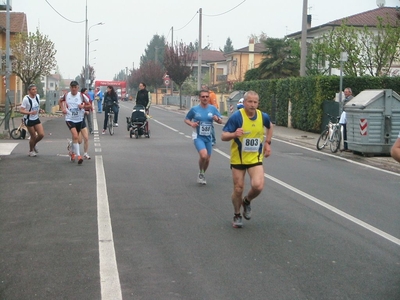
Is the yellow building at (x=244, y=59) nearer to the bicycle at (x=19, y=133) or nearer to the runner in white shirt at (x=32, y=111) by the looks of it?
the bicycle at (x=19, y=133)

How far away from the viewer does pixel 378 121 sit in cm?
1900

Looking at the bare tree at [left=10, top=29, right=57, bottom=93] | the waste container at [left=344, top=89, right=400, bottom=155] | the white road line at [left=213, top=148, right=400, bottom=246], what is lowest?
the white road line at [left=213, top=148, right=400, bottom=246]

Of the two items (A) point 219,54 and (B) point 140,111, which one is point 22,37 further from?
(A) point 219,54

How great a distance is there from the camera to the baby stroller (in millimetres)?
23625

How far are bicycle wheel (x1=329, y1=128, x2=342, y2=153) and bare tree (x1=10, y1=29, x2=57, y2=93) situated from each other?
87.1 feet

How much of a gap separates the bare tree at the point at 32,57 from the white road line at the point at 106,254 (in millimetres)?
33325

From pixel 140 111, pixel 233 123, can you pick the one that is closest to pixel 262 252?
pixel 233 123

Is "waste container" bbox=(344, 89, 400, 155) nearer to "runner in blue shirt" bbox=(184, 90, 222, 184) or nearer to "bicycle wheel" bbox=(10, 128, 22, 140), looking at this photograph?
"runner in blue shirt" bbox=(184, 90, 222, 184)

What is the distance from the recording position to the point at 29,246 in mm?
7547

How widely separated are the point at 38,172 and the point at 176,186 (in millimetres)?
3305

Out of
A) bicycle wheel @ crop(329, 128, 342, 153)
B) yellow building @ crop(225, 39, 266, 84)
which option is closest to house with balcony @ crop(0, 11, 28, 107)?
yellow building @ crop(225, 39, 266, 84)

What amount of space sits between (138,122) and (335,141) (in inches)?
271

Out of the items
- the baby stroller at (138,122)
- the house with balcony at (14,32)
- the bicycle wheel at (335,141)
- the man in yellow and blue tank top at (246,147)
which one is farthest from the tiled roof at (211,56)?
the man in yellow and blue tank top at (246,147)

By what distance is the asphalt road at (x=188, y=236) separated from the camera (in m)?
6.09
